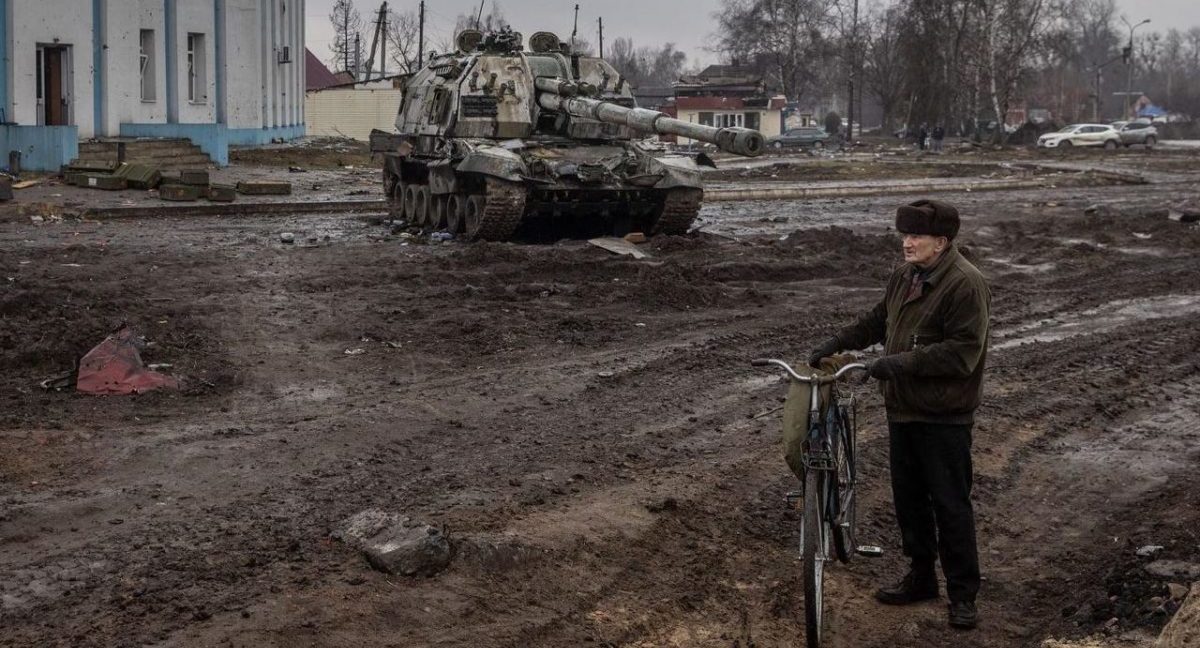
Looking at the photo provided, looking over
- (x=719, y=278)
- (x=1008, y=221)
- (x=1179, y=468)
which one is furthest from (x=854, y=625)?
(x=1008, y=221)

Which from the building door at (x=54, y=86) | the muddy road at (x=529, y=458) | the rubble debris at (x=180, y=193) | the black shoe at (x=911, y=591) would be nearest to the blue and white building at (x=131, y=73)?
the building door at (x=54, y=86)

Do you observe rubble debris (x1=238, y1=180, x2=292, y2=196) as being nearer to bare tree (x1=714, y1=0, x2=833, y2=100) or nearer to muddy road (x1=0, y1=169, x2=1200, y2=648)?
muddy road (x1=0, y1=169, x2=1200, y2=648)

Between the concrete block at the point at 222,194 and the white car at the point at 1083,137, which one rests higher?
the white car at the point at 1083,137

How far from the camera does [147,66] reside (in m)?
36.4

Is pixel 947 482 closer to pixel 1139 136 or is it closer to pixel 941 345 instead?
pixel 941 345

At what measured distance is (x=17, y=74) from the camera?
3111cm

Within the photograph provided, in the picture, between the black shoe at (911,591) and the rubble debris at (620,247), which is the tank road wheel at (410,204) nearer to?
the rubble debris at (620,247)

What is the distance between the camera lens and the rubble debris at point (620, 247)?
17.5 m

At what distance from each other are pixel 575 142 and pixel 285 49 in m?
29.5

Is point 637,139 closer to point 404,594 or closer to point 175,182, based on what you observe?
point 175,182

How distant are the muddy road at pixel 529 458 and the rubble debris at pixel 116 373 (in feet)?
0.63

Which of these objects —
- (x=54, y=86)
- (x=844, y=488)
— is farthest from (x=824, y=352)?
(x=54, y=86)

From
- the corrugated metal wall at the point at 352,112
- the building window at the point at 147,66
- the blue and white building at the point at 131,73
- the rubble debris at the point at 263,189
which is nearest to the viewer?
the rubble debris at the point at 263,189

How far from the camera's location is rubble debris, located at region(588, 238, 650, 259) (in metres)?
17.5
